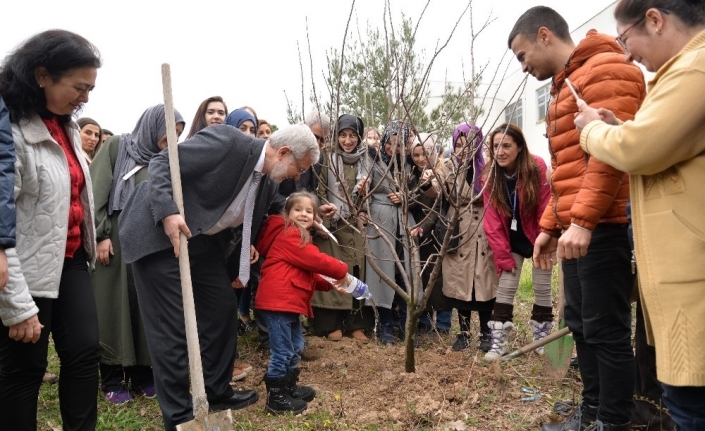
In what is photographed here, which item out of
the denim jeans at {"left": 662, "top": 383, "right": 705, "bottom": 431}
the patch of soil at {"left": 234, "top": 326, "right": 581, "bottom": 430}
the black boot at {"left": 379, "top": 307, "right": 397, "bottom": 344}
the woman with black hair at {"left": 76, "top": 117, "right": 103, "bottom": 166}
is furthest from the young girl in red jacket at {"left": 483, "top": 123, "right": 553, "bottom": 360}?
the woman with black hair at {"left": 76, "top": 117, "right": 103, "bottom": 166}

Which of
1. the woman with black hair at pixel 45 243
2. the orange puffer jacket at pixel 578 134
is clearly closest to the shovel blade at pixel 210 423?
the woman with black hair at pixel 45 243

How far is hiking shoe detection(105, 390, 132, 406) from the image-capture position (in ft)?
Answer: 11.0

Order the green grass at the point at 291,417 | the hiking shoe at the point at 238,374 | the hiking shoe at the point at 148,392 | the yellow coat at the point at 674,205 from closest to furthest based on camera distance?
the yellow coat at the point at 674,205
the green grass at the point at 291,417
the hiking shoe at the point at 148,392
the hiking shoe at the point at 238,374

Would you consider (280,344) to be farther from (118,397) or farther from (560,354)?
(560,354)

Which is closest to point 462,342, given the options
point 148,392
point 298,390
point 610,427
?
point 298,390

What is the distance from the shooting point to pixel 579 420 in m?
2.58

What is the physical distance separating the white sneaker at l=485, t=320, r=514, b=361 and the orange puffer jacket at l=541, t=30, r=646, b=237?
1651 mm

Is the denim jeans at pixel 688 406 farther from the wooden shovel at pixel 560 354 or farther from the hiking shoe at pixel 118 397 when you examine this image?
the hiking shoe at pixel 118 397

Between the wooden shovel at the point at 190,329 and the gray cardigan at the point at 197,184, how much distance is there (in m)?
0.08

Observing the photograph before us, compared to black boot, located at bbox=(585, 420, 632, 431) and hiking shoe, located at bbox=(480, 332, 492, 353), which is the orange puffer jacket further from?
hiking shoe, located at bbox=(480, 332, 492, 353)

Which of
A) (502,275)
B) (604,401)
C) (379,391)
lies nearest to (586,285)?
(604,401)

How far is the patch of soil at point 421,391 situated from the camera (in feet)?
9.48

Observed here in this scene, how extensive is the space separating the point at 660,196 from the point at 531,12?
1.26m

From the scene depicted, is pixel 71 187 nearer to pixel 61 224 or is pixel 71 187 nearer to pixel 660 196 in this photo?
pixel 61 224
